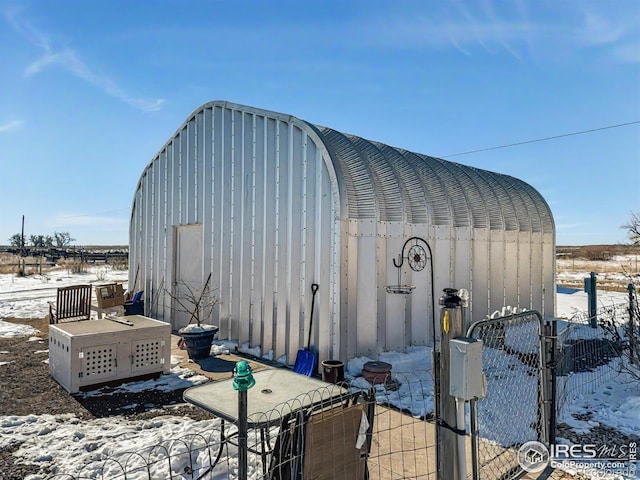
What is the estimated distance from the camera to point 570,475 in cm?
383

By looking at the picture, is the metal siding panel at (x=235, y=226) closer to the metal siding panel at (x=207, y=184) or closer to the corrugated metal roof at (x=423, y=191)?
the metal siding panel at (x=207, y=184)

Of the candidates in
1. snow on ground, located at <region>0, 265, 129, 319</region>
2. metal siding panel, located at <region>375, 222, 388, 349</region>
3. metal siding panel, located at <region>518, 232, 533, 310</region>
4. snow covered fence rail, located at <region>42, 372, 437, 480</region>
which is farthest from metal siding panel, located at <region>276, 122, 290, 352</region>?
snow on ground, located at <region>0, 265, 129, 319</region>

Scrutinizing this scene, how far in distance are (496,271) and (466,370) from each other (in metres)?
8.46

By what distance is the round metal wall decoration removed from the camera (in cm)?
815

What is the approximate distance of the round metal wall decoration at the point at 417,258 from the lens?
8.15 meters

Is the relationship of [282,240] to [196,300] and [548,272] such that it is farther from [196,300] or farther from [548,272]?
[548,272]

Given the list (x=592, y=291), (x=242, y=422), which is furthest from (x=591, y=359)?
(x=242, y=422)

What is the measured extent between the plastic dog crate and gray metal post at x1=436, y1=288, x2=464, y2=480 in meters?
5.50

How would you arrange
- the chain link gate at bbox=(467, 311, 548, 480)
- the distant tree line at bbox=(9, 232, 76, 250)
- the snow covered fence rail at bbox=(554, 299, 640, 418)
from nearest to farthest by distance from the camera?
1. the chain link gate at bbox=(467, 311, 548, 480)
2. the snow covered fence rail at bbox=(554, 299, 640, 418)
3. the distant tree line at bbox=(9, 232, 76, 250)

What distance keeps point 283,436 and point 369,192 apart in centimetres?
527

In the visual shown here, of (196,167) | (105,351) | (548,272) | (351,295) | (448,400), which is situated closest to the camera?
(448,400)

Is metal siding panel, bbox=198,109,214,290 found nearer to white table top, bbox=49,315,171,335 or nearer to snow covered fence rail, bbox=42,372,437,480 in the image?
white table top, bbox=49,315,171,335

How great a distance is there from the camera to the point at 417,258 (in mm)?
8227

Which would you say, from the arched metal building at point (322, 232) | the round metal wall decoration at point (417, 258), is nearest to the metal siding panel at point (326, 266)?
the arched metal building at point (322, 232)
